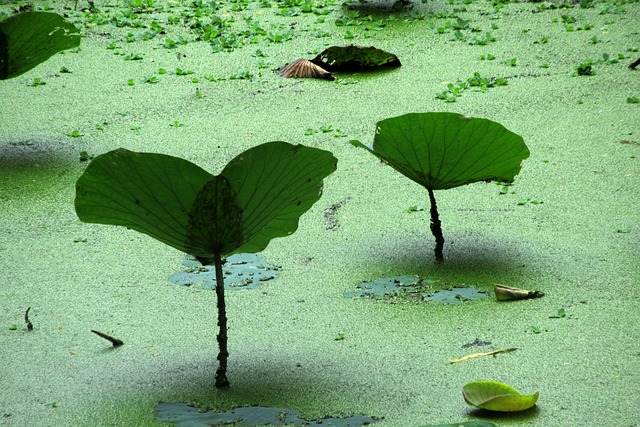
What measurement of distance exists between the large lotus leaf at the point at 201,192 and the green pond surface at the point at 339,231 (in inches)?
10.3

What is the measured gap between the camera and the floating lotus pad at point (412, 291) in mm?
1967

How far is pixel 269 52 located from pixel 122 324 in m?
2.20

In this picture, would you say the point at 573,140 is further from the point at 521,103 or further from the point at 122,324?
the point at 122,324

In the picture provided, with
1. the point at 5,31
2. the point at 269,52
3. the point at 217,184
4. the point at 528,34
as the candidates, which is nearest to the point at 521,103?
the point at 528,34

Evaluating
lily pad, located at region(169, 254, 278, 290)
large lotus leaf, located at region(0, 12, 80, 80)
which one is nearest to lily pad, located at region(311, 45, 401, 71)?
large lotus leaf, located at region(0, 12, 80, 80)

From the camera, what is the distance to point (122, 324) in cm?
188

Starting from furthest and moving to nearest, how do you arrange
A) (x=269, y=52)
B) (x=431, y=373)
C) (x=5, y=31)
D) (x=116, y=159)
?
1. (x=269, y=52)
2. (x=5, y=31)
3. (x=431, y=373)
4. (x=116, y=159)

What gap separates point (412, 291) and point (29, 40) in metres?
1.60

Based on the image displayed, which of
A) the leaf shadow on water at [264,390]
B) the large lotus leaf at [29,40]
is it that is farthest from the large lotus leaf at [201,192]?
the large lotus leaf at [29,40]

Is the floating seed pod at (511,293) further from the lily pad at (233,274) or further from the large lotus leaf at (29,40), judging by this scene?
the large lotus leaf at (29,40)

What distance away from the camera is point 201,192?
4.96 ft

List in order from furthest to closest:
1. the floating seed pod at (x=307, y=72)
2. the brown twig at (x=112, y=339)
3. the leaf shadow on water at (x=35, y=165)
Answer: the floating seed pod at (x=307, y=72)
the leaf shadow on water at (x=35, y=165)
the brown twig at (x=112, y=339)

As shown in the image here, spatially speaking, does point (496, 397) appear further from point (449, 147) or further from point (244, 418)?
point (449, 147)

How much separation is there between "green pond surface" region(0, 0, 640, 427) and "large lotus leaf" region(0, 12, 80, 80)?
10.9 inches
